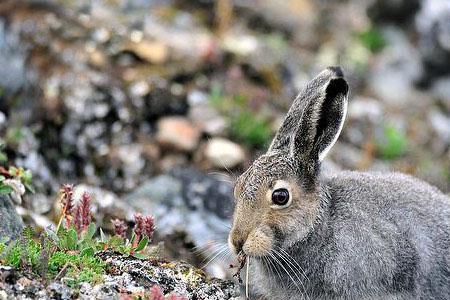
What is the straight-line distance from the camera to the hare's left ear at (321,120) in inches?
266

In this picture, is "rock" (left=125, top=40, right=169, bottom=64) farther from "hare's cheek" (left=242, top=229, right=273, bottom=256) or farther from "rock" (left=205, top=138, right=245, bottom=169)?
"hare's cheek" (left=242, top=229, right=273, bottom=256)

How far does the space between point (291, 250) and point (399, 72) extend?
393 inches

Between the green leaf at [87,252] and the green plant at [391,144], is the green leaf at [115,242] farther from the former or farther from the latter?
the green plant at [391,144]

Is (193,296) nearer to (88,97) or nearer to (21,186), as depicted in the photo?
(21,186)

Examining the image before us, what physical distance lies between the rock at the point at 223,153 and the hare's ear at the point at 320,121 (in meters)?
4.54

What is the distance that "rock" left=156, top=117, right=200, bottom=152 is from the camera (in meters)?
11.9

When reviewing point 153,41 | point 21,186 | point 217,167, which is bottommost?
point 21,186

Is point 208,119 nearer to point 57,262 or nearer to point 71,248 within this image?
point 71,248

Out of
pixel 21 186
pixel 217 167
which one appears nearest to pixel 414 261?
pixel 21 186

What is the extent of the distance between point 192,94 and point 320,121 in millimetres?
6187

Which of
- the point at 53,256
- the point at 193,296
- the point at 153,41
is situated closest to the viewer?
the point at 53,256

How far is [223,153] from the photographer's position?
1162cm

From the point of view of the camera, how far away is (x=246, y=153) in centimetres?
1185

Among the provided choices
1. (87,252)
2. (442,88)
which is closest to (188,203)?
(87,252)
